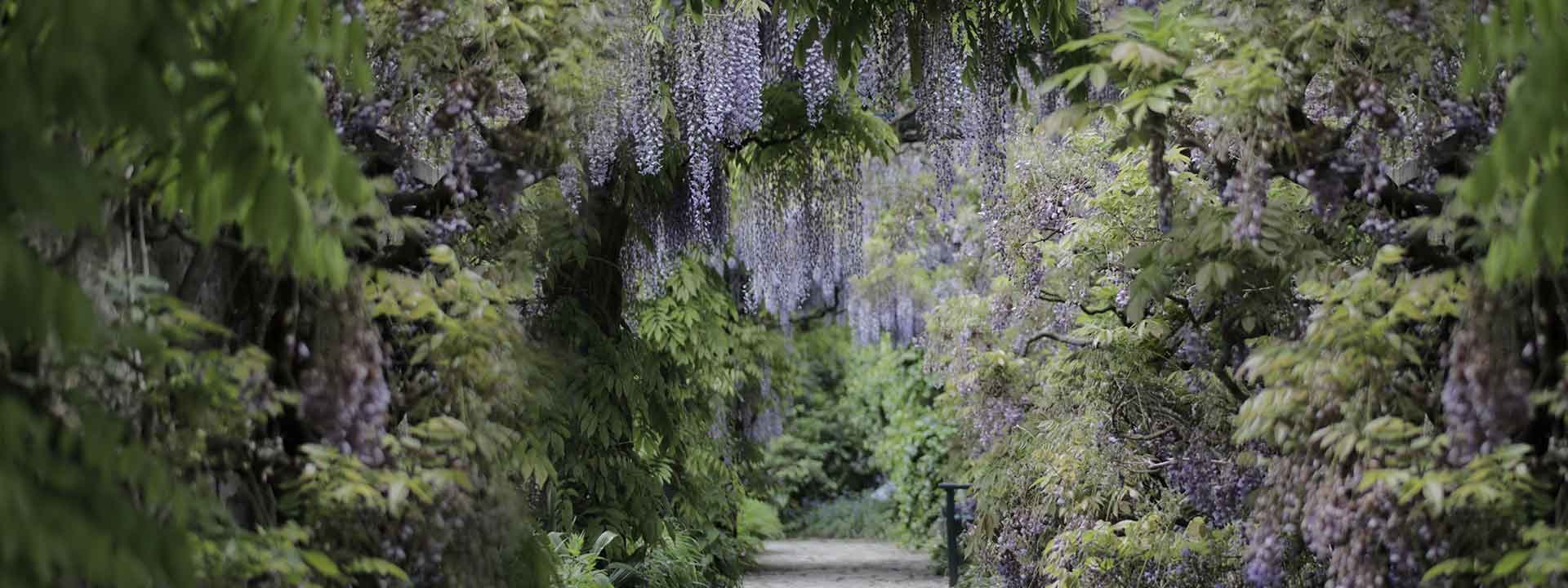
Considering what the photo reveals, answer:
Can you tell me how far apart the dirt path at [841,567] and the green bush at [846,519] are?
0.30 metres

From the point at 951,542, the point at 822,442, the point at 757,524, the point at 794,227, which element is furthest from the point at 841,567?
the point at 822,442

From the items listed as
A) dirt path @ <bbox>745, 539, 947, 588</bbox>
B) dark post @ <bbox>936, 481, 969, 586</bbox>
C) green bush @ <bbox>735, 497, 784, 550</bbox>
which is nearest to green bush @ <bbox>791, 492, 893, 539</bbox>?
dirt path @ <bbox>745, 539, 947, 588</bbox>

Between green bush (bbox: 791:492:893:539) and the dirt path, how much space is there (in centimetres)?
30

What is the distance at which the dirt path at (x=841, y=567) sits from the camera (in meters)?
10.6

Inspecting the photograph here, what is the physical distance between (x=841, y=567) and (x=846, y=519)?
138 inches

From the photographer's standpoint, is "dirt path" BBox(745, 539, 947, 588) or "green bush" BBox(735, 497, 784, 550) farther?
"green bush" BBox(735, 497, 784, 550)

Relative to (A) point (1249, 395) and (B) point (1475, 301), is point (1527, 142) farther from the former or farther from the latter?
Result: (A) point (1249, 395)

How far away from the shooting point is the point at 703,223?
6.95m

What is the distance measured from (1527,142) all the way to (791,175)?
521 centimetres

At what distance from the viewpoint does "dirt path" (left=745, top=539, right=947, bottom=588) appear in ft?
34.8

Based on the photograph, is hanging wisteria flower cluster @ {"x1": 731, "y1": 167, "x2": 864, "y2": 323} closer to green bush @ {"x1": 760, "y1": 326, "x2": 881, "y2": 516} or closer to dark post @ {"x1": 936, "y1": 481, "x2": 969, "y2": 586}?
dark post @ {"x1": 936, "y1": 481, "x2": 969, "y2": 586}

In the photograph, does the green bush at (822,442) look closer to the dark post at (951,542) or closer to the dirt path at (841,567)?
the dirt path at (841,567)

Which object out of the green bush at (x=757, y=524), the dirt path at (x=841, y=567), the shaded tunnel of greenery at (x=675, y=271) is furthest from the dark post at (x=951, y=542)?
the green bush at (x=757, y=524)

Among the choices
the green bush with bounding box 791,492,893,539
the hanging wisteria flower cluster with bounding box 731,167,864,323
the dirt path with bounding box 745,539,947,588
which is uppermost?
the hanging wisteria flower cluster with bounding box 731,167,864,323
